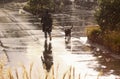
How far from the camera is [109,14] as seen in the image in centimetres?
1995

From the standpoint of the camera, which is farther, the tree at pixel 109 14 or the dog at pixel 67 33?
the dog at pixel 67 33

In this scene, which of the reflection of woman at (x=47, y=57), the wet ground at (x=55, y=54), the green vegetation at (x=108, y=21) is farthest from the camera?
the green vegetation at (x=108, y=21)

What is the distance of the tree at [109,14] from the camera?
19625mm

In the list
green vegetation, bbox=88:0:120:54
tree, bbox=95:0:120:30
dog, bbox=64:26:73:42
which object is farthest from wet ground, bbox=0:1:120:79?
tree, bbox=95:0:120:30

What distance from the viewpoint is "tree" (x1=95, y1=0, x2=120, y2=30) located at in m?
19.6

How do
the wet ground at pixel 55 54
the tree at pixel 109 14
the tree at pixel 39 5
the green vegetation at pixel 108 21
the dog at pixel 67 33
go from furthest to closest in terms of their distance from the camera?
the tree at pixel 39 5, the dog at pixel 67 33, the tree at pixel 109 14, the green vegetation at pixel 108 21, the wet ground at pixel 55 54

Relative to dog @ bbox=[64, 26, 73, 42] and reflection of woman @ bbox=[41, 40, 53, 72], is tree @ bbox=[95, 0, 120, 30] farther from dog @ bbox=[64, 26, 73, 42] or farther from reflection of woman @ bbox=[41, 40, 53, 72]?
reflection of woman @ bbox=[41, 40, 53, 72]

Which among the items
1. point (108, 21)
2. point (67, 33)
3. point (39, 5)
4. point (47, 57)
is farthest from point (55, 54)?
point (39, 5)

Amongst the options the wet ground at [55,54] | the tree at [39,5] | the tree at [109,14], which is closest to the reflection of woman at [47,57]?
the wet ground at [55,54]

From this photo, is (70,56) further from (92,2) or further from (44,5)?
(92,2)

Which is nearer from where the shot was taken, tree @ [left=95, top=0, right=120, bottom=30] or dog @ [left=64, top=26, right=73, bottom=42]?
tree @ [left=95, top=0, right=120, bottom=30]

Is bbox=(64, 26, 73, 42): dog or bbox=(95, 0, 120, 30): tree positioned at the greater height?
bbox=(95, 0, 120, 30): tree

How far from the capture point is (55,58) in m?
17.1

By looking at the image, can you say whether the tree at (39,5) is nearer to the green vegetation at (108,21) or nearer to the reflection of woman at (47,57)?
the reflection of woman at (47,57)
